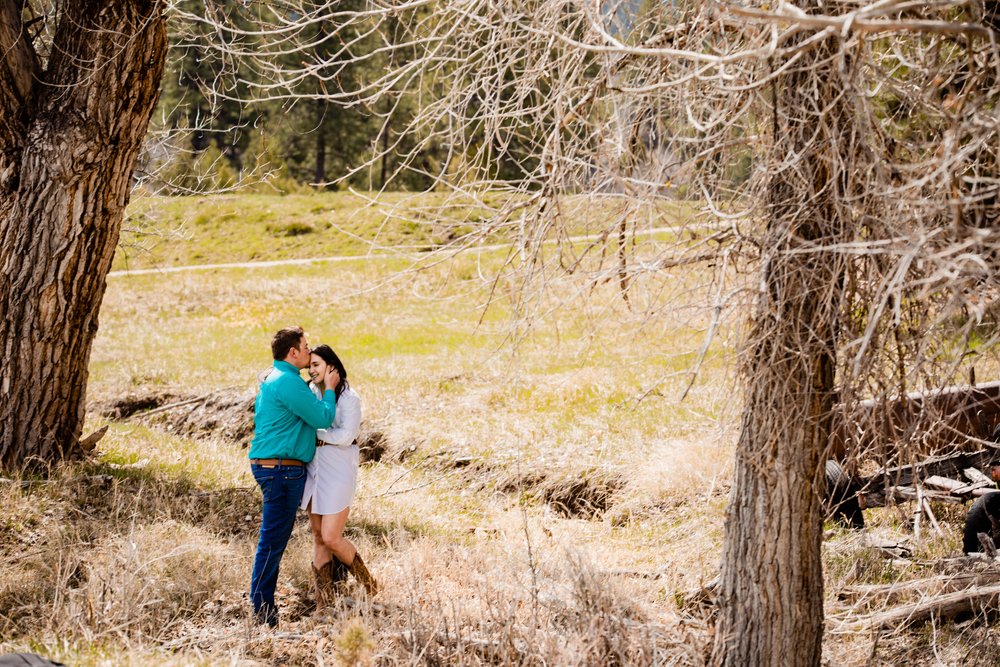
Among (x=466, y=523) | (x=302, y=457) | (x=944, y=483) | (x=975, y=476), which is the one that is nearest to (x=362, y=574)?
(x=302, y=457)

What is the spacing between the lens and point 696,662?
204 inches

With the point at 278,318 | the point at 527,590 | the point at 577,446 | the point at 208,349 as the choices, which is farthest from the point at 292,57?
the point at 527,590

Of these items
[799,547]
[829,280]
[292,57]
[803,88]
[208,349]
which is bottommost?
[208,349]

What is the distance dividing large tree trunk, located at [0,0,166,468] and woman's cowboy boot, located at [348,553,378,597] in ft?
10.4

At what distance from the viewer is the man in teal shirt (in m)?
5.49

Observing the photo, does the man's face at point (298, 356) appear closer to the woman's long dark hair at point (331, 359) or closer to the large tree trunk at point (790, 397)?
the woman's long dark hair at point (331, 359)

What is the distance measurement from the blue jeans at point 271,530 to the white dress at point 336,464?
0.20 metres

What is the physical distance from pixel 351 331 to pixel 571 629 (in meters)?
14.7

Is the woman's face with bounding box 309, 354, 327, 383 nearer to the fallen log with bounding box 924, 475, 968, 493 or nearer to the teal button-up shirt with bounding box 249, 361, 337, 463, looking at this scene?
the teal button-up shirt with bounding box 249, 361, 337, 463

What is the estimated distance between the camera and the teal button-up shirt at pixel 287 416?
215 inches

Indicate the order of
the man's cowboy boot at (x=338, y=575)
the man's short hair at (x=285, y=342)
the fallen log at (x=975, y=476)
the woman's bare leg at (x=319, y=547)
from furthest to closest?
the fallen log at (x=975, y=476) → the man's cowboy boot at (x=338, y=575) → the woman's bare leg at (x=319, y=547) → the man's short hair at (x=285, y=342)

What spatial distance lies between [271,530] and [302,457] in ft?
1.48

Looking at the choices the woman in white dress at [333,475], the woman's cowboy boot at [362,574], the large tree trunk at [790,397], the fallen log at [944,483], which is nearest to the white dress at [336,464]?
the woman in white dress at [333,475]

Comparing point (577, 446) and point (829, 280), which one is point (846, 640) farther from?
point (577, 446)
